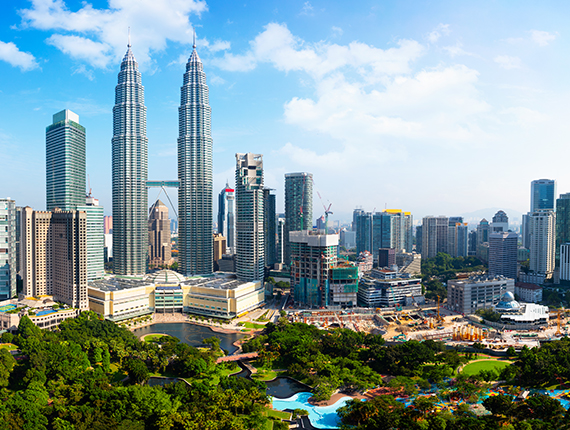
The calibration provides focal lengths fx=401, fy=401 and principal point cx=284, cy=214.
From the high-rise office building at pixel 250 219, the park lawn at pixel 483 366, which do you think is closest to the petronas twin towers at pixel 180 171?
the high-rise office building at pixel 250 219

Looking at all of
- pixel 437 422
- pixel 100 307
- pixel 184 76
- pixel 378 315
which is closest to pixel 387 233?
pixel 378 315

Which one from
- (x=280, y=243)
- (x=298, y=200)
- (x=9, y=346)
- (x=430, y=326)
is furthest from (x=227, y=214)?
(x=9, y=346)

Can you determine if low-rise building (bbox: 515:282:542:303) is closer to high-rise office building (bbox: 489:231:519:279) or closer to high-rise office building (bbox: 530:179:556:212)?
high-rise office building (bbox: 489:231:519:279)

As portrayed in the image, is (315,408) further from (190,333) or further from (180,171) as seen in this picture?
(180,171)

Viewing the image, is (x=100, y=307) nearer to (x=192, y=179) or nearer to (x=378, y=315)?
(x=192, y=179)

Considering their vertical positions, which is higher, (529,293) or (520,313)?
(520,313)

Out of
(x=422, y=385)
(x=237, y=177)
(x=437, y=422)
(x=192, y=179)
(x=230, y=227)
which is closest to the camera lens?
(x=437, y=422)

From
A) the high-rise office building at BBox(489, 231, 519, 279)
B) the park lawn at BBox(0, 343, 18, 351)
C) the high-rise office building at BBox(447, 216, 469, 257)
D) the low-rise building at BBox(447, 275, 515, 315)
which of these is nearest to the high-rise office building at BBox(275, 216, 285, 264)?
the low-rise building at BBox(447, 275, 515, 315)
